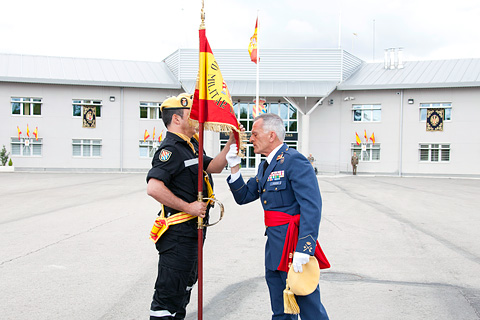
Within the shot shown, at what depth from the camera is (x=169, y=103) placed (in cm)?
350

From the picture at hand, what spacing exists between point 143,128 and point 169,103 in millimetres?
30535

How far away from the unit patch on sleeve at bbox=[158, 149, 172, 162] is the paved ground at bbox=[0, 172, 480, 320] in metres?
1.80

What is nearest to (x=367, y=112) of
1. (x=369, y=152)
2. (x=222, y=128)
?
(x=369, y=152)

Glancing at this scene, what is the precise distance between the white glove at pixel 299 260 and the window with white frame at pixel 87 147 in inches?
1255

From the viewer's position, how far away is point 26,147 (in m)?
32.2

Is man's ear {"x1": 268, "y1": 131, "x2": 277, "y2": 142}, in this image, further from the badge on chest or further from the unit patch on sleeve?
the unit patch on sleeve

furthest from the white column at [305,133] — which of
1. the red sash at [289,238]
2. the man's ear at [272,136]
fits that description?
the red sash at [289,238]

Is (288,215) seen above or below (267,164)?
below

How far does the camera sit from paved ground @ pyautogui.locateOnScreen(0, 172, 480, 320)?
444 centimetres

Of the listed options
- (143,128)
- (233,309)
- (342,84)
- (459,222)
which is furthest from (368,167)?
(233,309)

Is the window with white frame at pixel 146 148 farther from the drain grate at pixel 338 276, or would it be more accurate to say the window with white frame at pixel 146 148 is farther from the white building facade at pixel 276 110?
the drain grate at pixel 338 276

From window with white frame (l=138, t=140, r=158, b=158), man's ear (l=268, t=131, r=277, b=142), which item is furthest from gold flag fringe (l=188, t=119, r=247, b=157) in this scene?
window with white frame (l=138, t=140, r=158, b=158)

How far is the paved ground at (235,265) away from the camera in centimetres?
444

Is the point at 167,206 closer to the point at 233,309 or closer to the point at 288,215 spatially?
the point at 288,215
